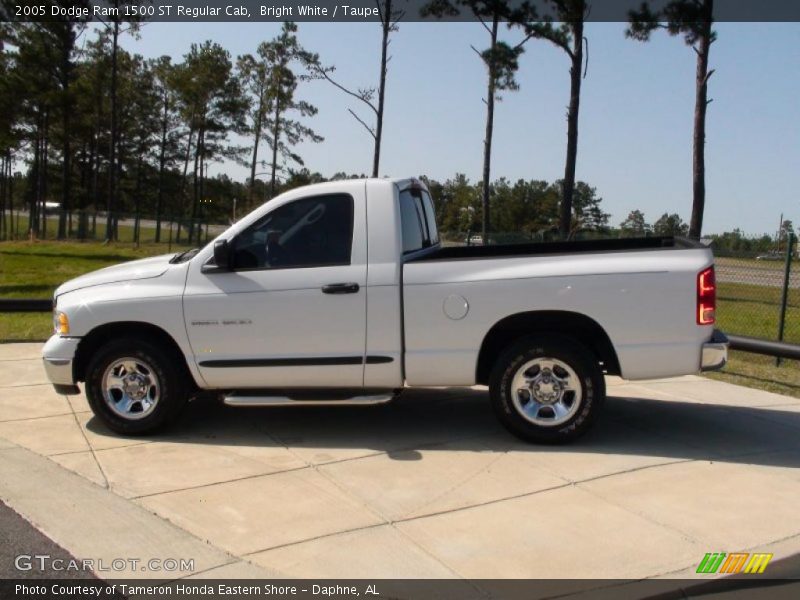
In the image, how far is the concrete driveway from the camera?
4.16 m

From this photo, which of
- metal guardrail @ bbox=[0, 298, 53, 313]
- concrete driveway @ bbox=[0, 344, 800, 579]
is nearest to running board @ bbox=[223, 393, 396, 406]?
concrete driveway @ bbox=[0, 344, 800, 579]

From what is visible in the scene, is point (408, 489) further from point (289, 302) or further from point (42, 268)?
point (42, 268)

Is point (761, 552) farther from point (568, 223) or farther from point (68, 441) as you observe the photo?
point (568, 223)

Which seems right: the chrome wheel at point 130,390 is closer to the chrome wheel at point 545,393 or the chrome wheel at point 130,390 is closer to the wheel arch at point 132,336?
the wheel arch at point 132,336

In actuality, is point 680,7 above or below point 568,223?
above

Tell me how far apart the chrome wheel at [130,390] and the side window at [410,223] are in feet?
7.39

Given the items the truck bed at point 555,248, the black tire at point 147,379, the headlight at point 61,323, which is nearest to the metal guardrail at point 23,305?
the headlight at point 61,323

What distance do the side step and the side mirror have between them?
1.00 metres

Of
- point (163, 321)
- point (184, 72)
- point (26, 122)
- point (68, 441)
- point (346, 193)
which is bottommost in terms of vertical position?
point (68, 441)

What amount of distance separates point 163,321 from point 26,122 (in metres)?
39.7

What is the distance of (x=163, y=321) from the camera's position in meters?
6.00

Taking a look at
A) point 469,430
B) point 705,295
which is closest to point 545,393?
point 469,430

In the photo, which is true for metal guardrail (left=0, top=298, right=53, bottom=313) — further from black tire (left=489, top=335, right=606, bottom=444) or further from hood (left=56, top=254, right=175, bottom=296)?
black tire (left=489, top=335, right=606, bottom=444)

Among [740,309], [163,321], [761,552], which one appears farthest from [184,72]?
[761,552]
